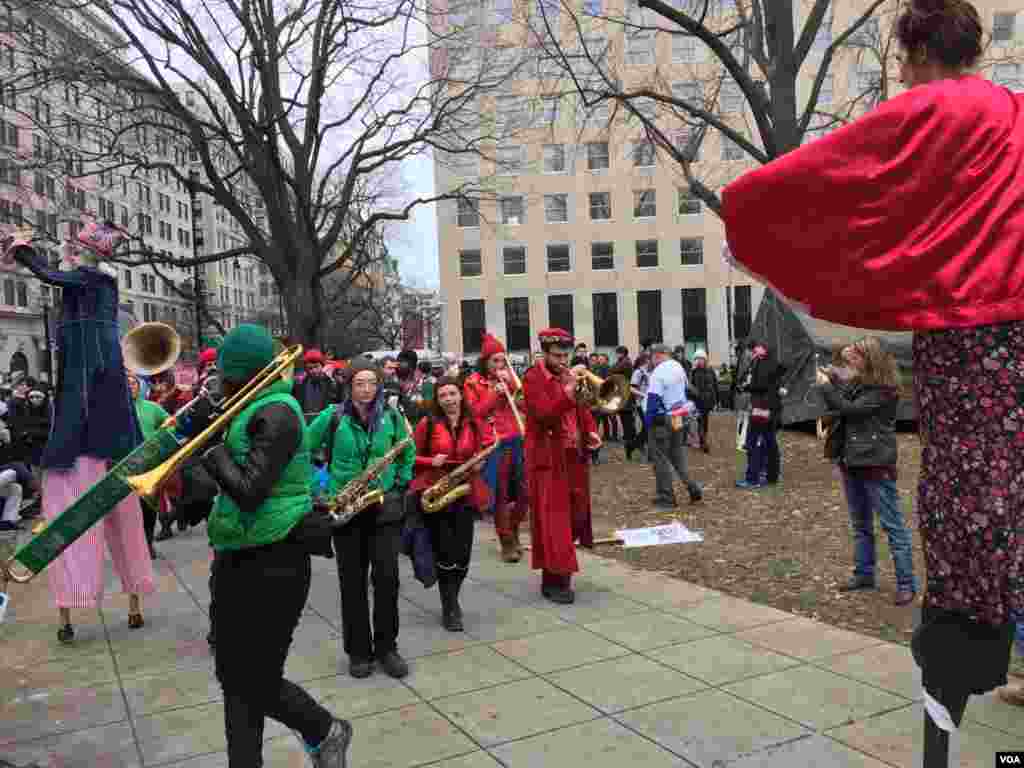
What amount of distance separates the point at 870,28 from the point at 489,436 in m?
15.9

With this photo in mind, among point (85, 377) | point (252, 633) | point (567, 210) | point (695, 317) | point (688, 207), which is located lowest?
point (252, 633)

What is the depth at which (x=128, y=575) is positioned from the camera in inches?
237

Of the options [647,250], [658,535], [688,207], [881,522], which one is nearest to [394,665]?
[881,522]

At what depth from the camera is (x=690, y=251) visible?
52156 millimetres

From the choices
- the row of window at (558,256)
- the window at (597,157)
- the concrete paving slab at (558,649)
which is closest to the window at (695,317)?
the row of window at (558,256)

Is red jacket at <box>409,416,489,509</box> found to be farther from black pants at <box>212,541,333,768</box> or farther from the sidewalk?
black pants at <box>212,541,333,768</box>

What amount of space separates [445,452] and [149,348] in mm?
2161

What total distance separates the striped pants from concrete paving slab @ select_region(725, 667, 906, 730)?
4.12 m

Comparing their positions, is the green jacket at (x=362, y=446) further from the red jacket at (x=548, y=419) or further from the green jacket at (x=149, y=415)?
the green jacket at (x=149, y=415)

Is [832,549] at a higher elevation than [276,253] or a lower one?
lower

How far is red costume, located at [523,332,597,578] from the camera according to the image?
21.1ft

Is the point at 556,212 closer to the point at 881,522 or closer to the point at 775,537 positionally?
the point at 775,537

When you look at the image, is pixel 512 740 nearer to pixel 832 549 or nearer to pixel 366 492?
pixel 366 492

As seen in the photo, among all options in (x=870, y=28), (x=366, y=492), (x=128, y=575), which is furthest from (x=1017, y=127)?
(x=870, y=28)
